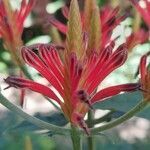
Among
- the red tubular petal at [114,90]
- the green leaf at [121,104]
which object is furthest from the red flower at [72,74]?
the green leaf at [121,104]

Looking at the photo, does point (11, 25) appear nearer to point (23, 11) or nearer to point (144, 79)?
point (23, 11)

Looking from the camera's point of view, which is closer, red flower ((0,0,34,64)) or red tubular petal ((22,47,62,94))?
red tubular petal ((22,47,62,94))

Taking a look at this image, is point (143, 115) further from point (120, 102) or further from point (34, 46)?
point (34, 46)

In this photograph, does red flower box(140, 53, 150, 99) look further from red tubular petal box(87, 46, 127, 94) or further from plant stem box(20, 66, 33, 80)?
plant stem box(20, 66, 33, 80)

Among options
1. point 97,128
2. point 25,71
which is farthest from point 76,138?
point 25,71

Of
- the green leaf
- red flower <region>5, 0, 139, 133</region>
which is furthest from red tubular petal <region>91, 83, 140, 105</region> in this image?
the green leaf

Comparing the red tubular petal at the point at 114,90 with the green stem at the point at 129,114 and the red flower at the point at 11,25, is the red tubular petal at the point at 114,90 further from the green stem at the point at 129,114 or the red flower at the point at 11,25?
the red flower at the point at 11,25

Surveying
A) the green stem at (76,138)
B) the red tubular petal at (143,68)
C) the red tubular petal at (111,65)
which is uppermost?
the red tubular petal at (143,68)

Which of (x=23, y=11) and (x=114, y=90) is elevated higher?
(x=23, y=11)

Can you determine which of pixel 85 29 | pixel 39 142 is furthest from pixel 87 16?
pixel 39 142
